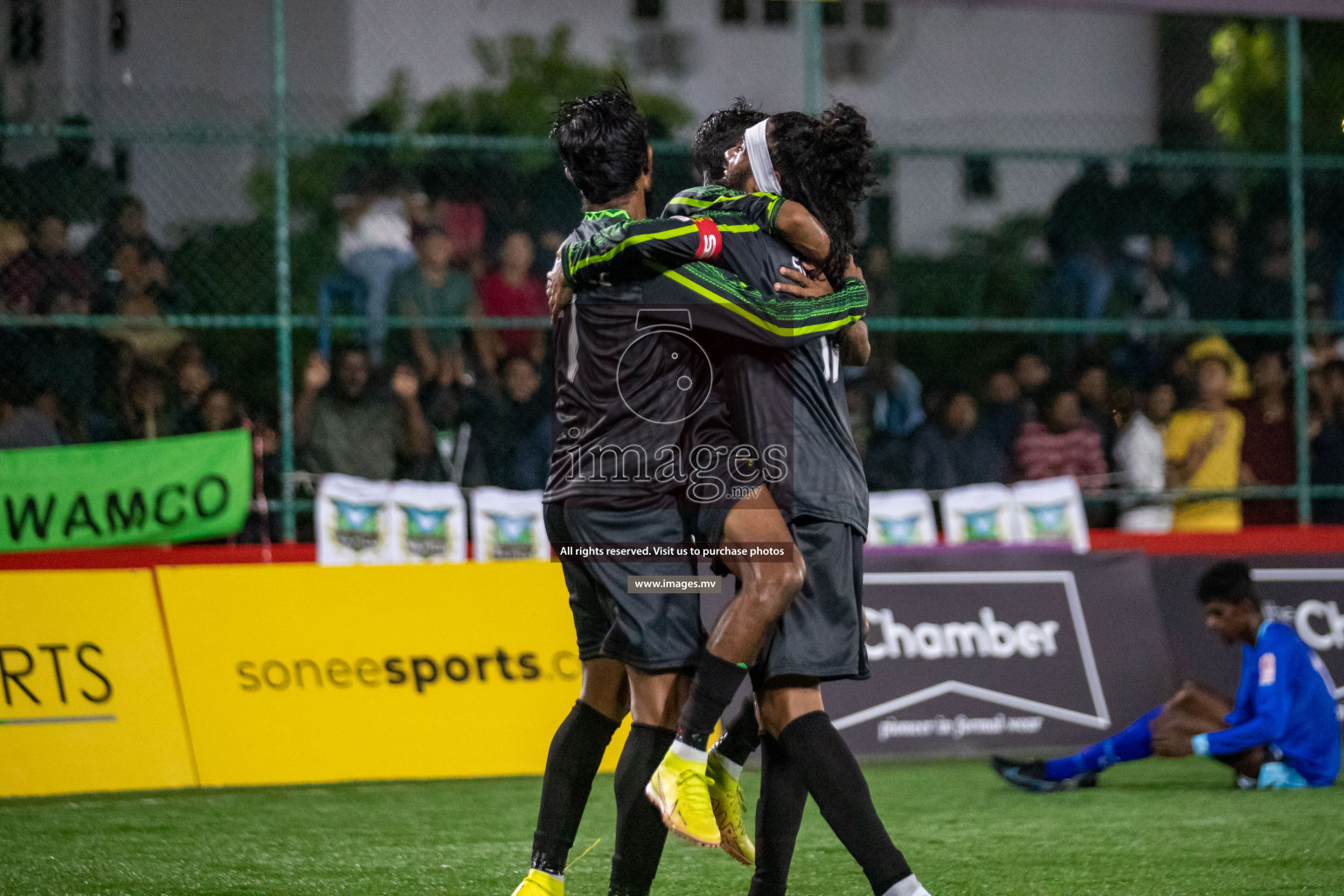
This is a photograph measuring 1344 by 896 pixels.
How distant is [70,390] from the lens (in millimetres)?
8898

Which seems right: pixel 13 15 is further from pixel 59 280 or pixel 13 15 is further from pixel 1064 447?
pixel 1064 447

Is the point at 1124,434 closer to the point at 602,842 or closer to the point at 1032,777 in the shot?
the point at 1032,777

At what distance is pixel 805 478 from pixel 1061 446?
264 inches

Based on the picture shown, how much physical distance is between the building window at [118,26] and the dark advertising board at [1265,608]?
28.3 feet

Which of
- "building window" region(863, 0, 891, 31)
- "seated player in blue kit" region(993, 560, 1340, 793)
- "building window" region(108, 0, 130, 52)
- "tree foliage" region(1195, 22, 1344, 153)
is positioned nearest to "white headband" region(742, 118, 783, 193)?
"seated player in blue kit" region(993, 560, 1340, 793)

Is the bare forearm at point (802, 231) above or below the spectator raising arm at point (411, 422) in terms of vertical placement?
above

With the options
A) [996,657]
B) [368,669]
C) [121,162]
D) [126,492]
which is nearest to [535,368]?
[126,492]

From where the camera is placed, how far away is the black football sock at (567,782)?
4.21 meters

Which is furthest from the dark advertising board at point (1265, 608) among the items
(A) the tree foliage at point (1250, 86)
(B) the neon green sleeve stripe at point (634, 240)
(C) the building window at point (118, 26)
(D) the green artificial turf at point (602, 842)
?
(A) the tree foliage at point (1250, 86)

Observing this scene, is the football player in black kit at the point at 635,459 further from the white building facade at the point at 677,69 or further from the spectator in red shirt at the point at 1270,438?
the spectator in red shirt at the point at 1270,438

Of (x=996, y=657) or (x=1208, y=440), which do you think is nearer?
(x=996, y=657)

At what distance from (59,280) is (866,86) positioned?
21.5 metres

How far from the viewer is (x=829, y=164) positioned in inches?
162

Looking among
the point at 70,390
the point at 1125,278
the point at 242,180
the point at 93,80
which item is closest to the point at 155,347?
the point at 70,390
